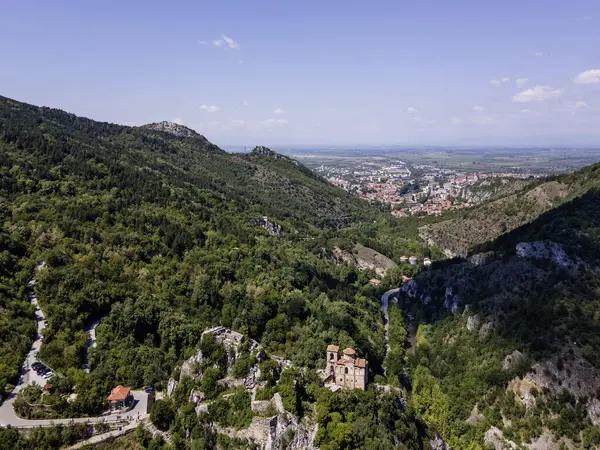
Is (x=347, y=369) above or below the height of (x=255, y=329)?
above

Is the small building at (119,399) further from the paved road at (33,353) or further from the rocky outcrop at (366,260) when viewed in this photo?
the rocky outcrop at (366,260)

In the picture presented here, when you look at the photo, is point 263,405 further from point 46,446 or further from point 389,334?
point 389,334

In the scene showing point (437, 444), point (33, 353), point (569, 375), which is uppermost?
point (33, 353)

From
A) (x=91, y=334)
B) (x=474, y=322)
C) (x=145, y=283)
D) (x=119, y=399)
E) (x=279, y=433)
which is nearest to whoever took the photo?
(x=279, y=433)

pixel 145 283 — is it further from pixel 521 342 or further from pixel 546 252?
pixel 546 252

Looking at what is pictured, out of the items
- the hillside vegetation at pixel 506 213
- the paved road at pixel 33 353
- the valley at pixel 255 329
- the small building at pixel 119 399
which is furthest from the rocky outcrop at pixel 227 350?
the hillside vegetation at pixel 506 213

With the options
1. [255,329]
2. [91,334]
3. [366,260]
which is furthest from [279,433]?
[366,260]

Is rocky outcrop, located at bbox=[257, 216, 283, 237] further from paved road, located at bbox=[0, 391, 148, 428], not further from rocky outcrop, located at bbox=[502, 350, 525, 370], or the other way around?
paved road, located at bbox=[0, 391, 148, 428]
